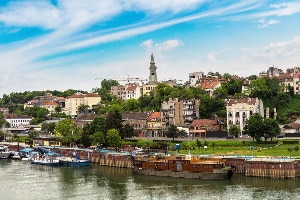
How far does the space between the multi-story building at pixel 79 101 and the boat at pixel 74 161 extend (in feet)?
232

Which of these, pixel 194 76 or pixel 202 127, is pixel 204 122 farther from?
pixel 194 76

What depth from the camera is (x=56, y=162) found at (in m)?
78.4

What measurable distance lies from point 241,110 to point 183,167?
33606mm

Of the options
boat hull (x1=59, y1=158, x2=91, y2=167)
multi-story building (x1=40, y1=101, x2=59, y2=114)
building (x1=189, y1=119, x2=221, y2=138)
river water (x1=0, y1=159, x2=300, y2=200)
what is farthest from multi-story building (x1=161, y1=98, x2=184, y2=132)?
multi-story building (x1=40, y1=101, x2=59, y2=114)

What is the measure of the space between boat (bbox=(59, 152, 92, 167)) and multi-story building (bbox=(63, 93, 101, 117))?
70.6m

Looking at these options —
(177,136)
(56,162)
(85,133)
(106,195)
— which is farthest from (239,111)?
(106,195)

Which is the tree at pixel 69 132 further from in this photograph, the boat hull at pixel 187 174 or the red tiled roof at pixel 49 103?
the red tiled roof at pixel 49 103

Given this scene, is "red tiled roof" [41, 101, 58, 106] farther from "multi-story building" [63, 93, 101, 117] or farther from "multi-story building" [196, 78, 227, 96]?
"multi-story building" [196, 78, 227, 96]

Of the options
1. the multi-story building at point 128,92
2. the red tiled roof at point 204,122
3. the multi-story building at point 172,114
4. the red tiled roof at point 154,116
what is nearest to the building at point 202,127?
the red tiled roof at point 204,122

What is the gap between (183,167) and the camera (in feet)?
196

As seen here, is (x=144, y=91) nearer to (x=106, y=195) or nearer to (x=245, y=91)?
(x=245, y=91)

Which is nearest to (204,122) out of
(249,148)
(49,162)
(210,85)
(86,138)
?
(249,148)

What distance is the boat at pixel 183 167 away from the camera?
56.5 m

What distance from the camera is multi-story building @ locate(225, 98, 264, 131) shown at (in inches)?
3504
